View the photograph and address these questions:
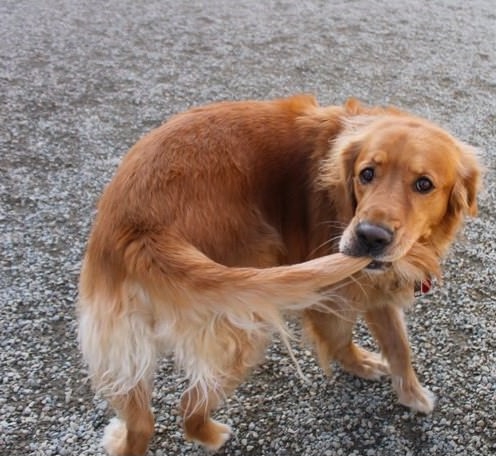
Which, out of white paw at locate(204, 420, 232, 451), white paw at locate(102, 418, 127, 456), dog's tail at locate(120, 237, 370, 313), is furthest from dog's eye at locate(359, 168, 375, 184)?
white paw at locate(102, 418, 127, 456)

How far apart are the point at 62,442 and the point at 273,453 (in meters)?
0.91

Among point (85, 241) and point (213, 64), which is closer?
point (85, 241)

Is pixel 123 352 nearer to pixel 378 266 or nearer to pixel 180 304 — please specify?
pixel 180 304

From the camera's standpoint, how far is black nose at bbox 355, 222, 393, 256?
208 centimetres

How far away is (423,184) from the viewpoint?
2.23m

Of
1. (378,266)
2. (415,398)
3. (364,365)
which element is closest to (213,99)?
(364,365)

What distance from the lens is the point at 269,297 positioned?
1858 millimetres

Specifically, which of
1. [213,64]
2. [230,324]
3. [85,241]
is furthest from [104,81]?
[230,324]

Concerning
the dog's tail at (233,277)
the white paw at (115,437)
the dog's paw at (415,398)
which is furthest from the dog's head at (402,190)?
the white paw at (115,437)

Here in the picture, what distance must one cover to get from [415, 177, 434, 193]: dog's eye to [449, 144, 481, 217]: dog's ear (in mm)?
173

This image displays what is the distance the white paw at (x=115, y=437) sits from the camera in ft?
8.18

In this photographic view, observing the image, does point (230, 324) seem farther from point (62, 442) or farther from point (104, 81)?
point (104, 81)

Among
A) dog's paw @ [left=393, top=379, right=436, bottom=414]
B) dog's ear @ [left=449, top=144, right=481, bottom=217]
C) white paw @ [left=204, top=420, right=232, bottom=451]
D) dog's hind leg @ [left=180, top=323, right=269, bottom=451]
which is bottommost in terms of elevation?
white paw @ [left=204, top=420, right=232, bottom=451]

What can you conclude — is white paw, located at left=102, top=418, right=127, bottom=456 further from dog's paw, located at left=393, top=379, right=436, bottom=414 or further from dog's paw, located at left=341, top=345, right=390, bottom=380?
dog's paw, located at left=393, top=379, right=436, bottom=414
